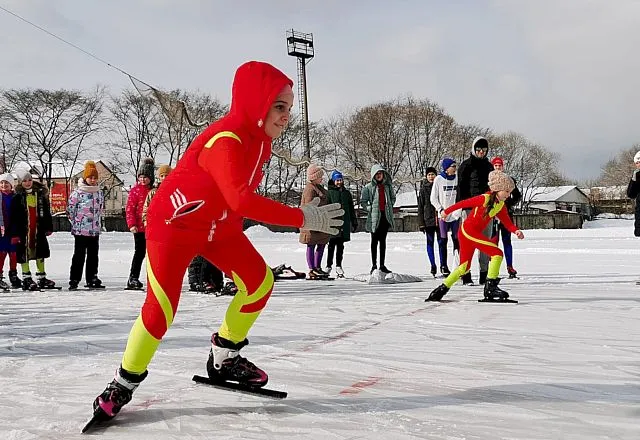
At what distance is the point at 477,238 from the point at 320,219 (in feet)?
13.8

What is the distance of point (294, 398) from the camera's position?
9.61 feet

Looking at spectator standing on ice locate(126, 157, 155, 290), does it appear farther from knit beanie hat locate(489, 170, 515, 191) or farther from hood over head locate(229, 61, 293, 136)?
hood over head locate(229, 61, 293, 136)

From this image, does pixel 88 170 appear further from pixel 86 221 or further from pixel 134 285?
pixel 134 285

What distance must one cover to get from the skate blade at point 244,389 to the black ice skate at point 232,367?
17mm

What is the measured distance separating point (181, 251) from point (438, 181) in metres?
7.37

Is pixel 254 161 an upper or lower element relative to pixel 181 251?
upper

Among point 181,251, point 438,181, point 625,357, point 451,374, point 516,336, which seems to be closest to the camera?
point 181,251

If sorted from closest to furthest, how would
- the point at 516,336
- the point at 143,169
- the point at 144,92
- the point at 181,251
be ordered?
the point at 181,251, the point at 516,336, the point at 143,169, the point at 144,92

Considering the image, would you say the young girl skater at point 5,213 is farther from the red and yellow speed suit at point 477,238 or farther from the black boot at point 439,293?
the red and yellow speed suit at point 477,238

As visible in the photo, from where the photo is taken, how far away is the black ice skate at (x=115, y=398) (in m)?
2.55

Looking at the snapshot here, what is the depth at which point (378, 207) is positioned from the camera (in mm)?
10086

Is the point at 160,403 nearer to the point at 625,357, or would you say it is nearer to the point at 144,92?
the point at 625,357

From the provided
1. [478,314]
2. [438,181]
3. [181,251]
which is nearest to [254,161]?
[181,251]

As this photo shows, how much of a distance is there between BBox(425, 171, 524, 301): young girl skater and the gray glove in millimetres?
3929
